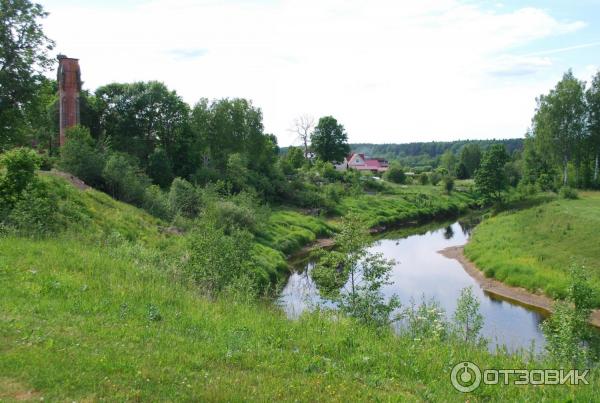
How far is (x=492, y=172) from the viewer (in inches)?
2586

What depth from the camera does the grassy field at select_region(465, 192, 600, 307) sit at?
29.9 meters

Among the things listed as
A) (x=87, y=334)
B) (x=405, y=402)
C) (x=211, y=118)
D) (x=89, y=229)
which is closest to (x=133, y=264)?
(x=87, y=334)

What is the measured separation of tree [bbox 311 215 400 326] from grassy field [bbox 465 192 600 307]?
51.5 ft

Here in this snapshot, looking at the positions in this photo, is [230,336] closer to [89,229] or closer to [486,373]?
[486,373]

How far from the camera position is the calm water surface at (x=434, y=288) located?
2106 centimetres

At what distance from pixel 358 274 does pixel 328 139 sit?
→ 78785 mm

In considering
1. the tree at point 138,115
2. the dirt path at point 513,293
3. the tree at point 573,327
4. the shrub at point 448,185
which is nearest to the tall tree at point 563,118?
the shrub at point 448,185

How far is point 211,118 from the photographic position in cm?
5681

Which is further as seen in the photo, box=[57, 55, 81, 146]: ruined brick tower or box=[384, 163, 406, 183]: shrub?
box=[384, 163, 406, 183]: shrub

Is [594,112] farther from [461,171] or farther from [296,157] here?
[461,171]

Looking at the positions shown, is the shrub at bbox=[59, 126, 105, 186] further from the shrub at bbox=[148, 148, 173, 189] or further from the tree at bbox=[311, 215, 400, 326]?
the tree at bbox=[311, 215, 400, 326]

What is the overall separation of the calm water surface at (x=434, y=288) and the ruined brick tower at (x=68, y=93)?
77.8 ft

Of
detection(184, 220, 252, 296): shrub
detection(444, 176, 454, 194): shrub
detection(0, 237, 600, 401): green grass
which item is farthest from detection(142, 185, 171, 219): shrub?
detection(444, 176, 454, 194): shrub

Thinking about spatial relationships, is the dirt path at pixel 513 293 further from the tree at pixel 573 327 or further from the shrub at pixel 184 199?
the shrub at pixel 184 199
